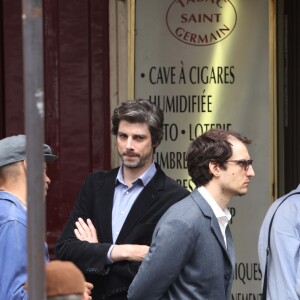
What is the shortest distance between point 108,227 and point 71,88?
2.30 m

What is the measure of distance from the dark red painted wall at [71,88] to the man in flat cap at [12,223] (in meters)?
2.48

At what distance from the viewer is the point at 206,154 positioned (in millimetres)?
4719

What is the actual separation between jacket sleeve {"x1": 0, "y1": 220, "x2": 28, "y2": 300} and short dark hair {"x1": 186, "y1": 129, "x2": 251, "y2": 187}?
84cm

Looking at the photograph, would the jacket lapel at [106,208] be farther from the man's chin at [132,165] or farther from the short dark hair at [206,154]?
the short dark hair at [206,154]

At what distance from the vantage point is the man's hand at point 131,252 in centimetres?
492

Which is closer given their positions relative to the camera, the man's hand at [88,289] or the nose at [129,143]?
the man's hand at [88,289]

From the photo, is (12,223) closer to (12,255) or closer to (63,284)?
(12,255)

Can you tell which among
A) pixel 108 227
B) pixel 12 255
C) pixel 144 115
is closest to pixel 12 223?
pixel 12 255

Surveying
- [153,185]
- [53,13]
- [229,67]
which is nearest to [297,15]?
[229,67]

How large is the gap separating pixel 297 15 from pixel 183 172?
1409 mm

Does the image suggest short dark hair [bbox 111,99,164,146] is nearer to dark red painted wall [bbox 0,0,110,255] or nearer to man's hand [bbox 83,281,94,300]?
man's hand [bbox 83,281,94,300]

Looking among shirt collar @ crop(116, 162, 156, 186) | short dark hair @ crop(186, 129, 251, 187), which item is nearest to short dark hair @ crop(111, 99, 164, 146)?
shirt collar @ crop(116, 162, 156, 186)

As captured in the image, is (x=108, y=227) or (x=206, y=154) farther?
(x=108, y=227)

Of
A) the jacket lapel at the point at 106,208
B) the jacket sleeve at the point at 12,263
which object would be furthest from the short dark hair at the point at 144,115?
the jacket sleeve at the point at 12,263
